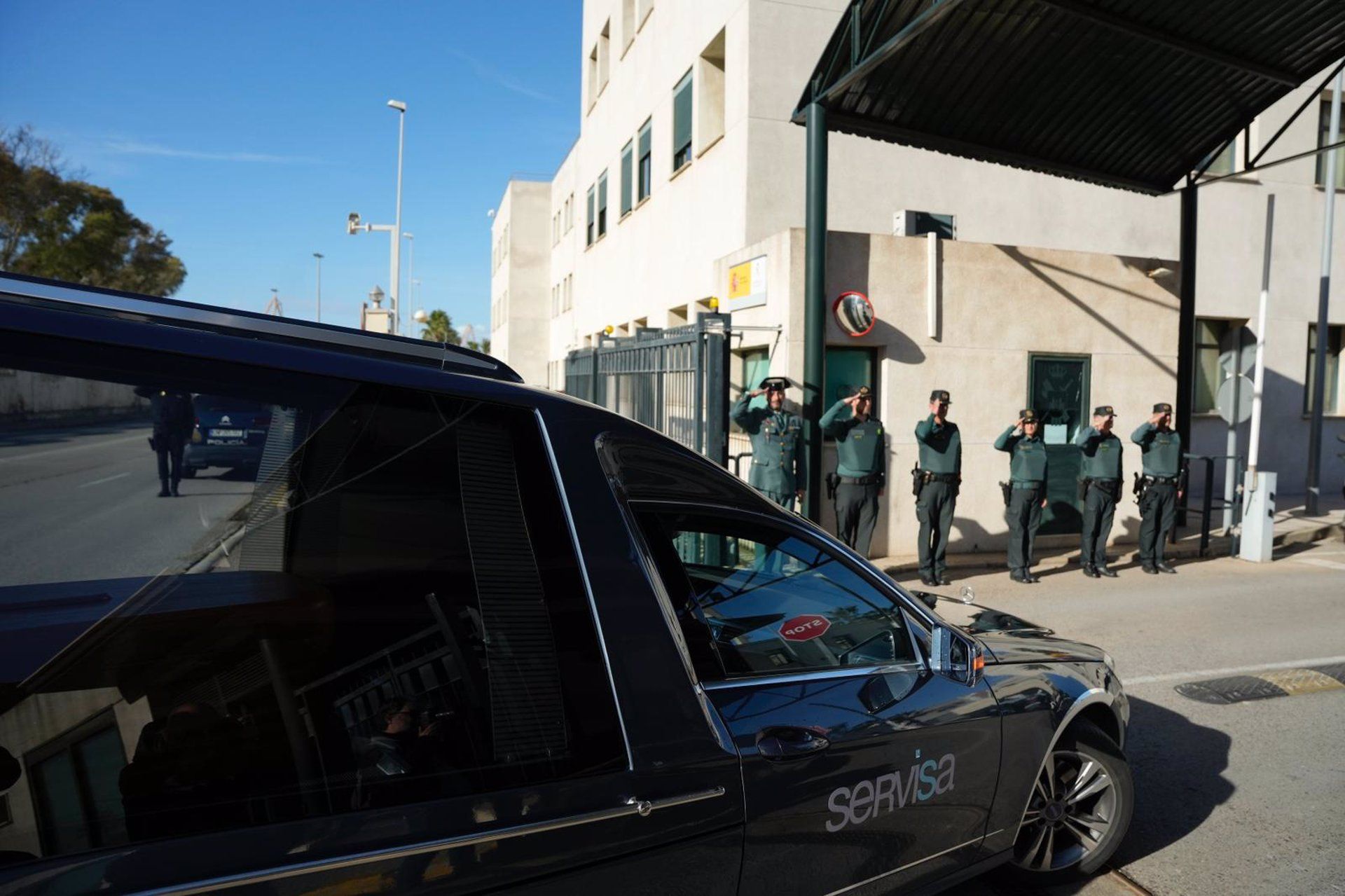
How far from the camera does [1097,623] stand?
7.82m

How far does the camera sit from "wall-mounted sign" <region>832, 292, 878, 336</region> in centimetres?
984

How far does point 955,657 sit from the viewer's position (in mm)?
2932

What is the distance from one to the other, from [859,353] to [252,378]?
9178 millimetres

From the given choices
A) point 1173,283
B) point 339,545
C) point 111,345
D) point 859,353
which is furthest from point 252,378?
point 1173,283

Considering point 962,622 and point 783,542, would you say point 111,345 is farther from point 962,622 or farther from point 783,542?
point 962,622

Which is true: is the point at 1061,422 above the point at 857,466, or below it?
above

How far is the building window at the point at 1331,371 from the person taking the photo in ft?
55.6

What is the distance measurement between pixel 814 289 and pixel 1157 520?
15.9 ft

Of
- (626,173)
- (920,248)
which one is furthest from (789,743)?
(626,173)

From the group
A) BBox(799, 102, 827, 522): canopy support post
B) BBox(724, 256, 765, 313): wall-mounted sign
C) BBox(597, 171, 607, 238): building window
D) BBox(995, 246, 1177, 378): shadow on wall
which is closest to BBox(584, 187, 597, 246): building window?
BBox(597, 171, 607, 238): building window

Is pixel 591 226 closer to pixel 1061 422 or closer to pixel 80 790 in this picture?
pixel 1061 422

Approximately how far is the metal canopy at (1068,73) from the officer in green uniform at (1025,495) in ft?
11.0

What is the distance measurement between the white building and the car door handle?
760 cm

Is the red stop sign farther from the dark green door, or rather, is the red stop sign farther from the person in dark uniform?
the dark green door
